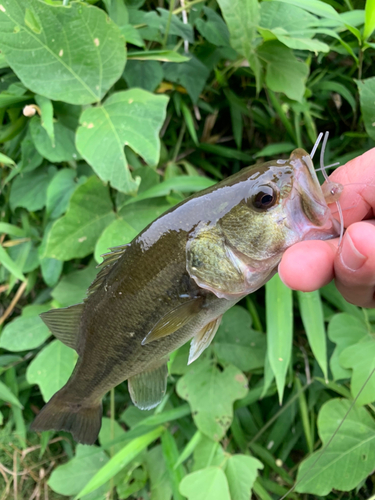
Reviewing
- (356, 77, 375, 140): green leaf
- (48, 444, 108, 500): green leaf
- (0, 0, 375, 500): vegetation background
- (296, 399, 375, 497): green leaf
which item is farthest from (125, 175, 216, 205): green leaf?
(48, 444, 108, 500): green leaf

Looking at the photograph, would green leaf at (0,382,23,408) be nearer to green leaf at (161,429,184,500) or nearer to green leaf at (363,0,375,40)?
green leaf at (161,429,184,500)

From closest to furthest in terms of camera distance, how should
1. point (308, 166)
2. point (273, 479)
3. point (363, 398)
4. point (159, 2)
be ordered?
point (308, 166) < point (363, 398) < point (159, 2) < point (273, 479)

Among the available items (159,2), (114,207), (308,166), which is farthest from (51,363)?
(159,2)

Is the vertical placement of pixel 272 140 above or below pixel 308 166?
below

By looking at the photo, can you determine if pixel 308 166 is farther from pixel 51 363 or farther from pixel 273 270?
pixel 51 363

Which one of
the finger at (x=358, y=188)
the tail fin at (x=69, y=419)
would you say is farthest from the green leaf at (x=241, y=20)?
the tail fin at (x=69, y=419)

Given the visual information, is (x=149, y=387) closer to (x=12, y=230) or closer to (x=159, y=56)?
(x=12, y=230)

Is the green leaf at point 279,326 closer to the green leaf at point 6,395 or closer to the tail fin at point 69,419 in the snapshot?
the tail fin at point 69,419

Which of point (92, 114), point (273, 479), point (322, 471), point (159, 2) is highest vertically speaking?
point (159, 2)
